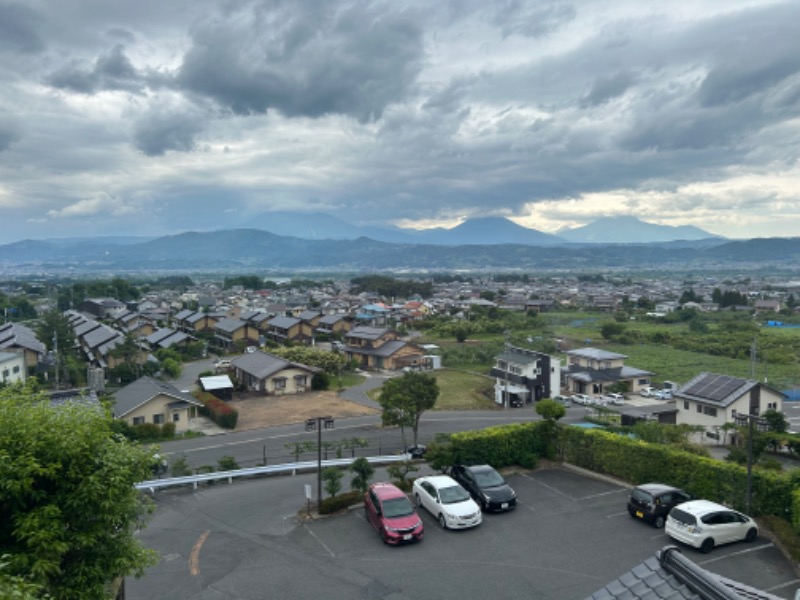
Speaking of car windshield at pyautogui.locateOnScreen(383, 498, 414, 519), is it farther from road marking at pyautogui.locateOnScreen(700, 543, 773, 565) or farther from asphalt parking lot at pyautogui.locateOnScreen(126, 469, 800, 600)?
road marking at pyautogui.locateOnScreen(700, 543, 773, 565)

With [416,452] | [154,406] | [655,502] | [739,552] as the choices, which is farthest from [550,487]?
A: [154,406]

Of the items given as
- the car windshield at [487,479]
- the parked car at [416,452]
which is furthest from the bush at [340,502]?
the parked car at [416,452]

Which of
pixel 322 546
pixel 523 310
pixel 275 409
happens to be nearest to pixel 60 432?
pixel 322 546

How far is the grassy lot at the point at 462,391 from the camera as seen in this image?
104 ft

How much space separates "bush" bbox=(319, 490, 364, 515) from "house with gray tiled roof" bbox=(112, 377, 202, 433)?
14.2 m

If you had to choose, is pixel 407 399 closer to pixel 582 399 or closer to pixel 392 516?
pixel 392 516

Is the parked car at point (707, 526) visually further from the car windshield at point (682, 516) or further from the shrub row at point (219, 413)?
the shrub row at point (219, 413)

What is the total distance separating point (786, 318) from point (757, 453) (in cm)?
6763

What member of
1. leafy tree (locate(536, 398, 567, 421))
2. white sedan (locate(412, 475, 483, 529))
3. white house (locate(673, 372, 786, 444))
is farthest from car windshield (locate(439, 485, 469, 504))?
white house (locate(673, 372, 786, 444))

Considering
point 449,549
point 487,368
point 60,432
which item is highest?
point 60,432

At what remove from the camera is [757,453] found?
18625mm

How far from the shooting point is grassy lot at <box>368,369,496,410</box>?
31.7 meters

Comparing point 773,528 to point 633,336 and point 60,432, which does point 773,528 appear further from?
point 633,336

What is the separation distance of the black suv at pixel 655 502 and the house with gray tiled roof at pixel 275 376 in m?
25.0
